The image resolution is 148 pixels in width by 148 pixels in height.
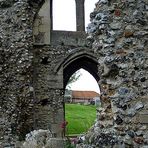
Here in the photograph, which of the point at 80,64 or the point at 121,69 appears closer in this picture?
the point at 121,69

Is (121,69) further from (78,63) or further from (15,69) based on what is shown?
(78,63)

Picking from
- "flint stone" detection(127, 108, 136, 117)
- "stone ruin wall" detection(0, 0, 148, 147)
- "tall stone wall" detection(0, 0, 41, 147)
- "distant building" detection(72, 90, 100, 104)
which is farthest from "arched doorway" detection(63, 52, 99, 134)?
"distant building" detection(72, 90, 100, 104)

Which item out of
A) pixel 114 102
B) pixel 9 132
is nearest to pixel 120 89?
pixel 114 102

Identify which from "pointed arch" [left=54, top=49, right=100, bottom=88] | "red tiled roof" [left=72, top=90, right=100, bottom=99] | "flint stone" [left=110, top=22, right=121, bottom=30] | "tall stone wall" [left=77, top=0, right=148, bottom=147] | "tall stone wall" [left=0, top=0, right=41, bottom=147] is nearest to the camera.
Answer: "tall stone wall" [left=77, top=0, right=148, bottom=147]

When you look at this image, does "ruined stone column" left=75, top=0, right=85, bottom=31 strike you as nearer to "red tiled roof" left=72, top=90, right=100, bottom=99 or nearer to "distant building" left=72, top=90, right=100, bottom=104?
"distant building" left=72, top=90, right=100, bottom=104

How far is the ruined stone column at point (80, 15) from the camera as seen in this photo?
63.2 feet

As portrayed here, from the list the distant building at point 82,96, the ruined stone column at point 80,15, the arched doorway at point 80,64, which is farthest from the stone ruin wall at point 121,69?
the distant building at point 82,96

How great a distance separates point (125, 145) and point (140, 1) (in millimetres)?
1476

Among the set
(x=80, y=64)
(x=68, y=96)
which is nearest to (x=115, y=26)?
(x=80, y=64)

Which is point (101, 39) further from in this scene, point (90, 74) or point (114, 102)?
point (90, 74)

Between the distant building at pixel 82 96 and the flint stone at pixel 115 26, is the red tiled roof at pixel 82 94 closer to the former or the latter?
the distant building at pixel 82 96

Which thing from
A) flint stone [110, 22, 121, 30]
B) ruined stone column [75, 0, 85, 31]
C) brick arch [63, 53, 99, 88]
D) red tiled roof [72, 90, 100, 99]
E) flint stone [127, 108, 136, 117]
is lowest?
flint stone [127, 108, 136, 117]

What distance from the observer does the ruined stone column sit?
19.3 m

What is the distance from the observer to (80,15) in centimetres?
1975
